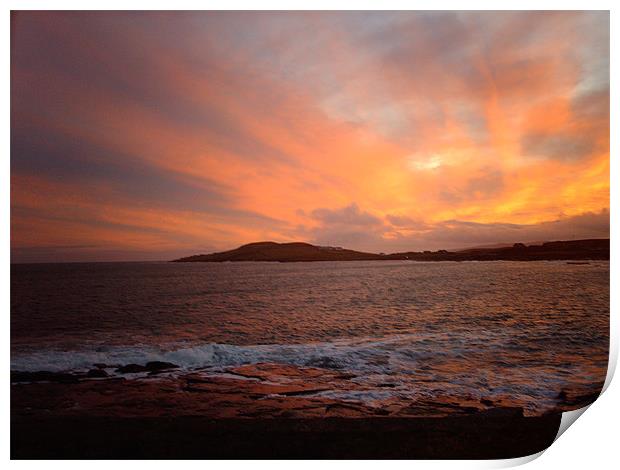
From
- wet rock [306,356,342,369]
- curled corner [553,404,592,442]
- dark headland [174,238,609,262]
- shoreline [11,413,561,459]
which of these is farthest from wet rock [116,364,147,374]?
curled corner [553,404,592,442]

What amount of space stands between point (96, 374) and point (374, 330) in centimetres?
300

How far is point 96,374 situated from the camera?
3.05m

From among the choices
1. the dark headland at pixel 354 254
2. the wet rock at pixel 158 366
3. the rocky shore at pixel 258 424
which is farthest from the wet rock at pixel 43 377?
the dark headland at pixel 354 254

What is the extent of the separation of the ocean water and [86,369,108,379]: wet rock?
14 centimetres

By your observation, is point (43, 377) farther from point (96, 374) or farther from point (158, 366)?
point (158, 366)

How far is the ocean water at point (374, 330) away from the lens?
10.0ft

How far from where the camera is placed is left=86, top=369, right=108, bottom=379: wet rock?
301 cm

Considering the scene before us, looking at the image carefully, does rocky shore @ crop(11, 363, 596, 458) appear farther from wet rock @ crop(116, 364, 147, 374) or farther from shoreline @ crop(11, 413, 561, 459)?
wet rock @ crop(116, 364, 147, 374)

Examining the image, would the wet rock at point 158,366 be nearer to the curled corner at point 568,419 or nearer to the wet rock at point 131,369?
the wet rock at point 131,369

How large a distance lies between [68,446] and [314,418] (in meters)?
1.25

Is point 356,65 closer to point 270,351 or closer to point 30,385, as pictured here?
point 270,351
